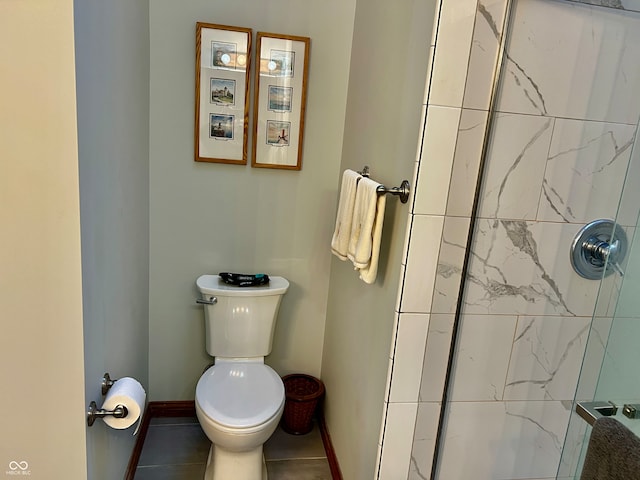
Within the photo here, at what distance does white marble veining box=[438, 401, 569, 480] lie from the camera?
153 cm

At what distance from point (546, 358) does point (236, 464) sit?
1269mm

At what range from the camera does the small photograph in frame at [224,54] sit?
6.66 feet

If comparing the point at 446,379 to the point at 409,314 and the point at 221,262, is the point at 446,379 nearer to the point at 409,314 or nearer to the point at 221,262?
the point at 409,314

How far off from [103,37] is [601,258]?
1.60 meters

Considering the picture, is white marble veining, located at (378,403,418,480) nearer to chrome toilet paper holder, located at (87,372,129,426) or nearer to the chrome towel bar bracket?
the chrome towel bar bracket

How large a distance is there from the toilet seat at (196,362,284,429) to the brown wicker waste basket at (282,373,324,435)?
0.29 m

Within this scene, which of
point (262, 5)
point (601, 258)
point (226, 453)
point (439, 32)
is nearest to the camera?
point (439, 32)

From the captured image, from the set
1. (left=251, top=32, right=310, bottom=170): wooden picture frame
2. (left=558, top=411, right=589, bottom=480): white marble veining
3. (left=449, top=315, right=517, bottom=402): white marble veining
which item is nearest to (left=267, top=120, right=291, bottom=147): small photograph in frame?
(left=251, top=32, right=310, bottom=170): wooden picture frame

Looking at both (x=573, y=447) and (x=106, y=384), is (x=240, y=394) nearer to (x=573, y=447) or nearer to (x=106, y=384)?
(x=106, y=384)

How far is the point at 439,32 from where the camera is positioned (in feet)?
4.11

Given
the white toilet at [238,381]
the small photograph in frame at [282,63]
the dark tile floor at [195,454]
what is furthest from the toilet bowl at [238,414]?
the small photograph in frame at [282,63]

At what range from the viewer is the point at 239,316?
6.96 feet

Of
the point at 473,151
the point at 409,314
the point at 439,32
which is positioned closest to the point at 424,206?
the point at 473,151

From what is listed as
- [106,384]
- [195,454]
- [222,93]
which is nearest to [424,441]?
[106,384]
